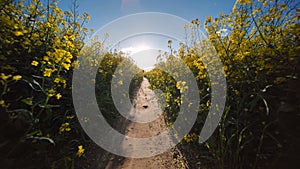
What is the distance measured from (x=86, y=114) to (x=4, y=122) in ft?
4.51

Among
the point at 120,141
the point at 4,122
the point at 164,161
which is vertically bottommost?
the point at 164,161

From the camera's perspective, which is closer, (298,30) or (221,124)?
(298,30)

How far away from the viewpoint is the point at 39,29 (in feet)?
5.84

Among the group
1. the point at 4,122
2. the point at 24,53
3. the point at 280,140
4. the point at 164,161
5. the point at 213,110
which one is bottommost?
the point at 164,161

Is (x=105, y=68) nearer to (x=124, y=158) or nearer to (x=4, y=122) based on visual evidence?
(x=124, y=158)

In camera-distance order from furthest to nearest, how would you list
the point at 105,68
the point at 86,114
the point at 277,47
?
1. the point at 105,68
2. the point at 86,114
3. the point at 277,47

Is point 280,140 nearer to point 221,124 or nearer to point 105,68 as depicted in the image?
point 221,124

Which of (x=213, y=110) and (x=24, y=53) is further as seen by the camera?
(x=213, y=110)

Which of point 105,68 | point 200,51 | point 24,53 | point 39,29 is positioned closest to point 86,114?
point 24,53

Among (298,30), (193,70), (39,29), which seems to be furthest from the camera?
(193,70)

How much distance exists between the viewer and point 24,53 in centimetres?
151

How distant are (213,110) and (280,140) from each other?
26.7 inches

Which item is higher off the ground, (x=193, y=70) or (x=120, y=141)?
(x=193, y=70)

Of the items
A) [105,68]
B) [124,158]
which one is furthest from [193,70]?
[105,68]
